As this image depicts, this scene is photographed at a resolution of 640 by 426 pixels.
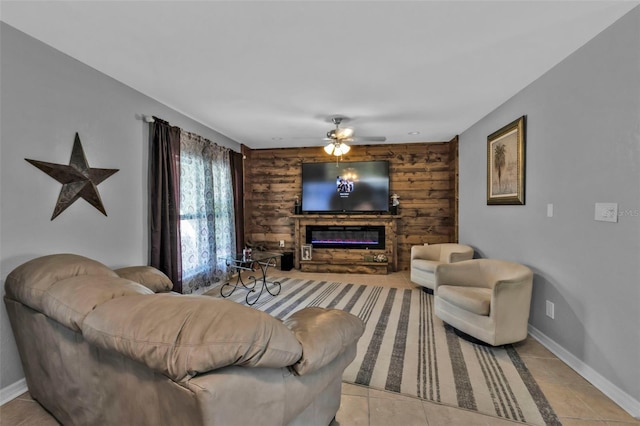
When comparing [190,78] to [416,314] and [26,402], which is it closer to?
[26,402]

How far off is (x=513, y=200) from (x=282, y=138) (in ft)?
11.9

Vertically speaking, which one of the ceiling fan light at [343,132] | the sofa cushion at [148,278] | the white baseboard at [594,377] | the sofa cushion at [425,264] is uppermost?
the ceiling fan light at [343,132]

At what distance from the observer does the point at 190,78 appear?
111 inches

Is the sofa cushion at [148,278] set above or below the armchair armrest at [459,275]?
above

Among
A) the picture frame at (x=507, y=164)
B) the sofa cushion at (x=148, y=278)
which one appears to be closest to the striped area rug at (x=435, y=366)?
the sofa cushion at (x=148, y=278)

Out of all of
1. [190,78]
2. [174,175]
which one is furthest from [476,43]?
[174,175]

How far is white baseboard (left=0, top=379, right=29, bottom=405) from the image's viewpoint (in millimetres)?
1980

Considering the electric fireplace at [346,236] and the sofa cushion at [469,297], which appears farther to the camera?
the electric fireplace at [346,236]

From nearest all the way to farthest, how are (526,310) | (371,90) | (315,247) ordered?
1. (526,310)
2. (371,90)
3. (315,247)

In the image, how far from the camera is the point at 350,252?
5.89 m

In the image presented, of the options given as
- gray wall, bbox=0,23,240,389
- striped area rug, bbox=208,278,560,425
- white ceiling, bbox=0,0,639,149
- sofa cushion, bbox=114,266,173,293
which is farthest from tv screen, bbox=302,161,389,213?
sofa cushion, bbox=114,266,173,293

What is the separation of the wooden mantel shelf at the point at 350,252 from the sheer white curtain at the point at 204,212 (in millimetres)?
1561

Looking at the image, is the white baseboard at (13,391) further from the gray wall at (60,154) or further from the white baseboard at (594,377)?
the white baseboard at (594,377)

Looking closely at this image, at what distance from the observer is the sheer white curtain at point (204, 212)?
3986mm
